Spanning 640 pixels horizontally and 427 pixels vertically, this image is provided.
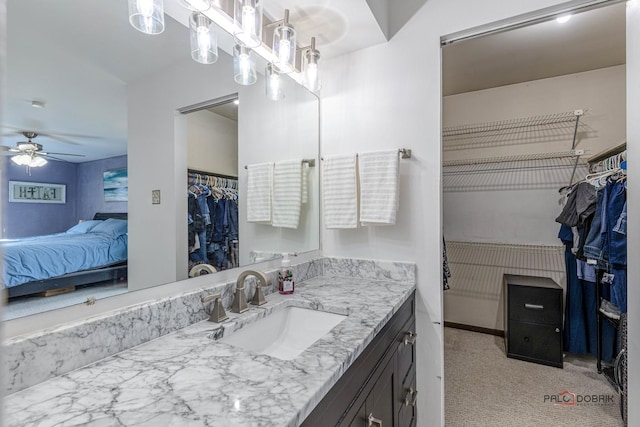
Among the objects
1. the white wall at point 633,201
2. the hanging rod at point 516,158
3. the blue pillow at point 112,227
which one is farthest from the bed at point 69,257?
the hanging rod at point 516,158

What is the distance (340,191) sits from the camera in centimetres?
162

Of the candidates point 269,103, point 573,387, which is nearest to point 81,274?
point 269,103

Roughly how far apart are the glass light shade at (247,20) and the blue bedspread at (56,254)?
89 centimetres

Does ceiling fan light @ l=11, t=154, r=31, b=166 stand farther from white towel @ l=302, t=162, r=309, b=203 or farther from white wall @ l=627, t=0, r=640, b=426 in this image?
white wall @ l=627, t=0, r=640, b=426

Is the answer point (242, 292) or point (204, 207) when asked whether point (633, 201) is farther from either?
point (204, 207)

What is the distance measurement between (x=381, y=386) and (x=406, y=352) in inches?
14.4

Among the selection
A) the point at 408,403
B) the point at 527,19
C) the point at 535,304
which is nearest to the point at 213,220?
the point at 408,403

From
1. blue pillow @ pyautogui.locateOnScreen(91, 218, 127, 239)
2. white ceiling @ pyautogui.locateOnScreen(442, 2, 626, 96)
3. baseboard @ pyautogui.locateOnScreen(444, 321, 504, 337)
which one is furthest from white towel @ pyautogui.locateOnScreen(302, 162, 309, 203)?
baseboard @ pyautogui.locateOnScreen(444, 321, 504, 337)

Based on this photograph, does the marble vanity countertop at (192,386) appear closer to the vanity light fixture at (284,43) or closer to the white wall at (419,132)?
the white wall at (419,132)

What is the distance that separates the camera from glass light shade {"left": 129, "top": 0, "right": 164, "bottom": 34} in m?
0.85

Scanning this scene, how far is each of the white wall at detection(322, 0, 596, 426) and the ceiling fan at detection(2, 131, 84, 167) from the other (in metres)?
1.33

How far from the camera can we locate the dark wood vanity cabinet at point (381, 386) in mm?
736

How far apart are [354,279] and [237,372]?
1.01m

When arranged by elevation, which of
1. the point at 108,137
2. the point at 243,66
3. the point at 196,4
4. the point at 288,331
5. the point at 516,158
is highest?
the point at 196,4
